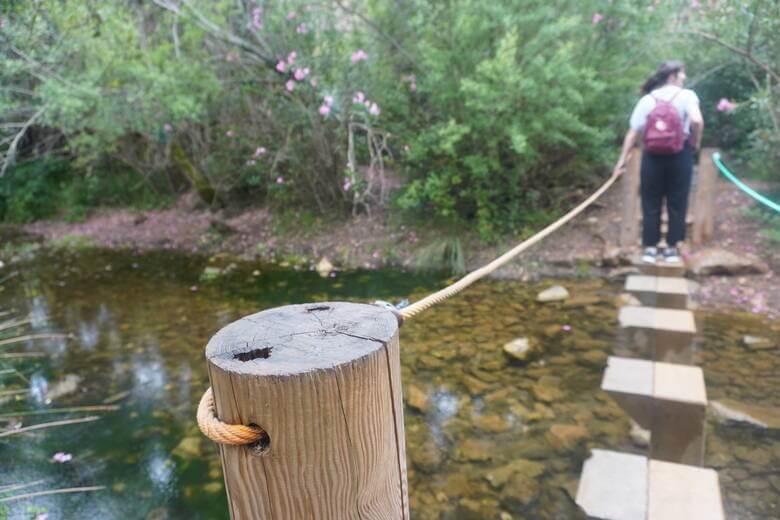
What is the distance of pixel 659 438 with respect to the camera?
274 centimetres

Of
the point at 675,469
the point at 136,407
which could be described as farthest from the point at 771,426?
the point at 136,407

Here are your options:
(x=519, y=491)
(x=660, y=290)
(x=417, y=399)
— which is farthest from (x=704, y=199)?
(x=519, y=491)

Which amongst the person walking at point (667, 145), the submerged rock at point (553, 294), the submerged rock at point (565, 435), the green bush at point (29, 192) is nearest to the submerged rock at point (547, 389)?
the submerged rock at point (565, 435)

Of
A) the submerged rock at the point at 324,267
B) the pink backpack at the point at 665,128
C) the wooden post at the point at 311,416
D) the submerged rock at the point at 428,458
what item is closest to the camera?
the wooden post at the point at 311,416

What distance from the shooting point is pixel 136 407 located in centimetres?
361

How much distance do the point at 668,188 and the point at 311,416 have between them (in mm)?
4895

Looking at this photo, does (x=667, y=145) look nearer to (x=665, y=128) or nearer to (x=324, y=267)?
(x=665, y=128)

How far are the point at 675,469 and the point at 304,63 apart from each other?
587 centimetres

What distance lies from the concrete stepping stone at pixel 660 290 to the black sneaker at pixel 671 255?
0.29 m

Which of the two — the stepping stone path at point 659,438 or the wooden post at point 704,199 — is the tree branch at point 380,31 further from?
the stepping stone path at point 659,438

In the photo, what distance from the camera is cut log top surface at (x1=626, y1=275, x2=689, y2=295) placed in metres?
4.69

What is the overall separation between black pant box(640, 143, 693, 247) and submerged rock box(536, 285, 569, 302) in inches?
44.3

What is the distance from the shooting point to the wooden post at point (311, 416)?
34.2 inches

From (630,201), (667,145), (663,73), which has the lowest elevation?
(630,201)
